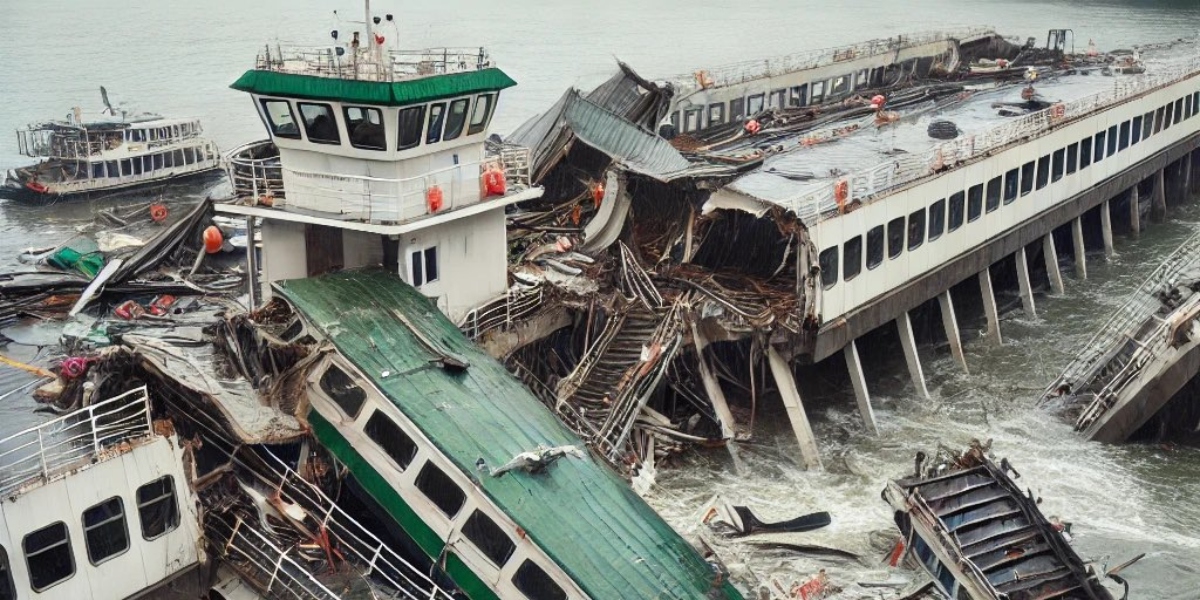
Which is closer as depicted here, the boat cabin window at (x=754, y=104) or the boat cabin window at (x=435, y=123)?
the boat cabin window at (x=435, y=123)

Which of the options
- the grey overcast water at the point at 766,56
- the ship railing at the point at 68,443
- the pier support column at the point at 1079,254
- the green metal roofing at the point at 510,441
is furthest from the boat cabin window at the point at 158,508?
the pier support column at the point at 1079,254

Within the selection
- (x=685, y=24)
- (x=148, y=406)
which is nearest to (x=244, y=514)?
(x=148, y=406)

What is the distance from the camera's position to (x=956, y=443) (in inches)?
1273

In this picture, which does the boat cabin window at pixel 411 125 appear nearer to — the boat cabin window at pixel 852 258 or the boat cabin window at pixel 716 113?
the boat cabin window at pixel 852 258

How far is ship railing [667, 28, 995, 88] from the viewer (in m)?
56.1

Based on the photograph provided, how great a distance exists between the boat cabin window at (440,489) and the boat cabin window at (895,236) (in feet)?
53.6

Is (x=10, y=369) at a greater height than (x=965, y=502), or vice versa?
(x=10, y=369)

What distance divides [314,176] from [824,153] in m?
18.6

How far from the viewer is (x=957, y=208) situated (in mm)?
35906

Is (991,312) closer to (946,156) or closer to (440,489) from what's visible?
(946,156)

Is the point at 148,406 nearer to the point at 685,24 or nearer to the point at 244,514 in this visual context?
the point at 244,514

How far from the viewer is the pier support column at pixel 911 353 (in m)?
34.7

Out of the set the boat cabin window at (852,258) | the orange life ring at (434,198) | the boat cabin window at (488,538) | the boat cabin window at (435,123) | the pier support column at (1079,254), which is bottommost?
the pier support column at (1079,254)

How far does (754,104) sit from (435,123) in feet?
112
